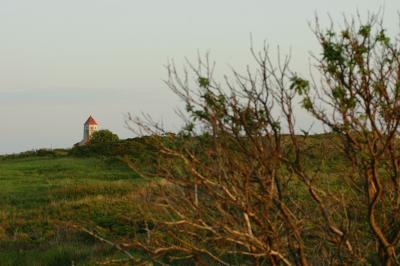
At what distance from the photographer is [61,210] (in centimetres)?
2009

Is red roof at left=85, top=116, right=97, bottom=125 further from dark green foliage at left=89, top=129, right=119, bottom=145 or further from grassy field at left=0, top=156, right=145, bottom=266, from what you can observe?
grassy field at left=0, top=156, right=145, bottom=266

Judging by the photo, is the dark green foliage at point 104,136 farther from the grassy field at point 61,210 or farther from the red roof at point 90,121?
the red roof at point 90,121

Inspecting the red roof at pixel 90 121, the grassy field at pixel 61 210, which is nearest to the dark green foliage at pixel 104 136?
the grassy field at pixel 61 210

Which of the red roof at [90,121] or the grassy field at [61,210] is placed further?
the red roof at [90,121]

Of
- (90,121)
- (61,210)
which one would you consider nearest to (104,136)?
(61,210)

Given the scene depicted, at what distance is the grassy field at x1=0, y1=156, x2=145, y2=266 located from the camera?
45.3 feet

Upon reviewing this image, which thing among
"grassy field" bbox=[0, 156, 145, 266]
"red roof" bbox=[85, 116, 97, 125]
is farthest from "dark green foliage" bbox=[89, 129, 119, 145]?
"red roof" bbox=[85, 116, 97, 125]

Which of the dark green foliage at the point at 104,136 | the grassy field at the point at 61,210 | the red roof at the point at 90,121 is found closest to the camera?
the grassy field at the point at 61,210

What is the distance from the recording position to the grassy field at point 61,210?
1381 cm

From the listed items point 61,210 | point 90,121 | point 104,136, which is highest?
point 90,121

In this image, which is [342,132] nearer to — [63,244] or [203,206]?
[203,206]

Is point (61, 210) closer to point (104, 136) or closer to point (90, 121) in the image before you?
point (104, 136)

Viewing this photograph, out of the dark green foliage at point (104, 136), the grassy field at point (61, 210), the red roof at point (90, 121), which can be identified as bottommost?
the grassy field at point (61, 210)

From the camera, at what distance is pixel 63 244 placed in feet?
49.2
